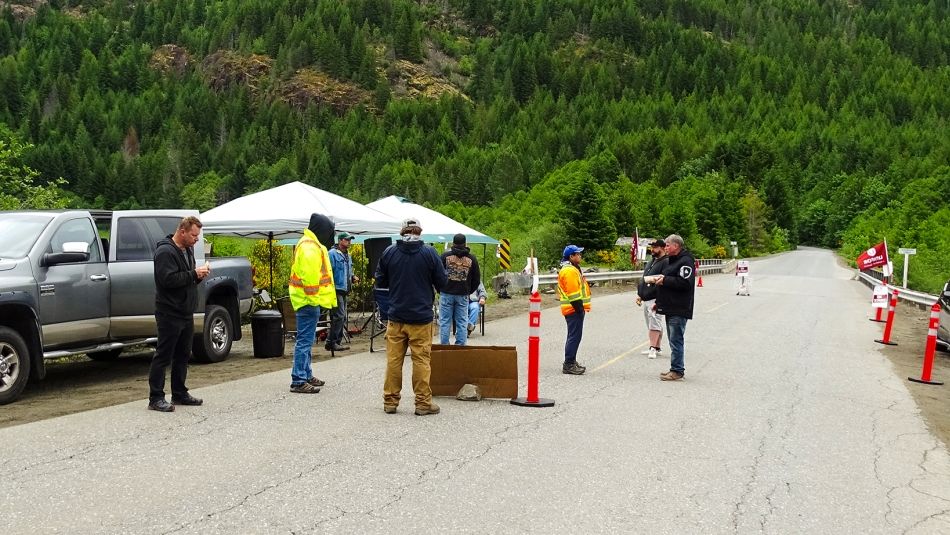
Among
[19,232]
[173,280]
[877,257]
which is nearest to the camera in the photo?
[173,280]

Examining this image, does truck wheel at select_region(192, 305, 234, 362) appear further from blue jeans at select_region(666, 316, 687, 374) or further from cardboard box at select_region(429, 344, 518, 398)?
blue jeans at select_region(666, 316, 687, 374)

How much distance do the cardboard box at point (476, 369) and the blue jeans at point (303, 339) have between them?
1506mm

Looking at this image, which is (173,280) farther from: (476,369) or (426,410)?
(476,369)

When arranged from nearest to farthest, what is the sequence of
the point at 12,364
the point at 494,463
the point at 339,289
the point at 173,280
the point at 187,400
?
the point at 494,463, the point at 173,280, the point at 187,400, the point at 12,364, the point at 339,289

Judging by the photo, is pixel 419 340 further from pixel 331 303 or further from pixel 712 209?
pixel 712 209

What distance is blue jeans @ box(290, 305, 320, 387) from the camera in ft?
31.2

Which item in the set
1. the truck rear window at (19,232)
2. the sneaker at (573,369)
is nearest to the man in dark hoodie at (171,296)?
the truck rear window at (19,232)

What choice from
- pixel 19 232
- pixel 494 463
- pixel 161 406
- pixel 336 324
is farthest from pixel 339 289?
pixel 494 463

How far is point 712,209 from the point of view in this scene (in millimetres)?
104312

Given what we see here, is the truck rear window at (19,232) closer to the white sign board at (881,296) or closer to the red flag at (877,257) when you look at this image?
the white sign board at (881,296)

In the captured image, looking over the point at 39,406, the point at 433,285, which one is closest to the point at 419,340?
the point at 433,285

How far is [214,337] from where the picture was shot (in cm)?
1248

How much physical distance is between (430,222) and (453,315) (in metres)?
5.99

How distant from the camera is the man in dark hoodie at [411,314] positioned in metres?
8.33
